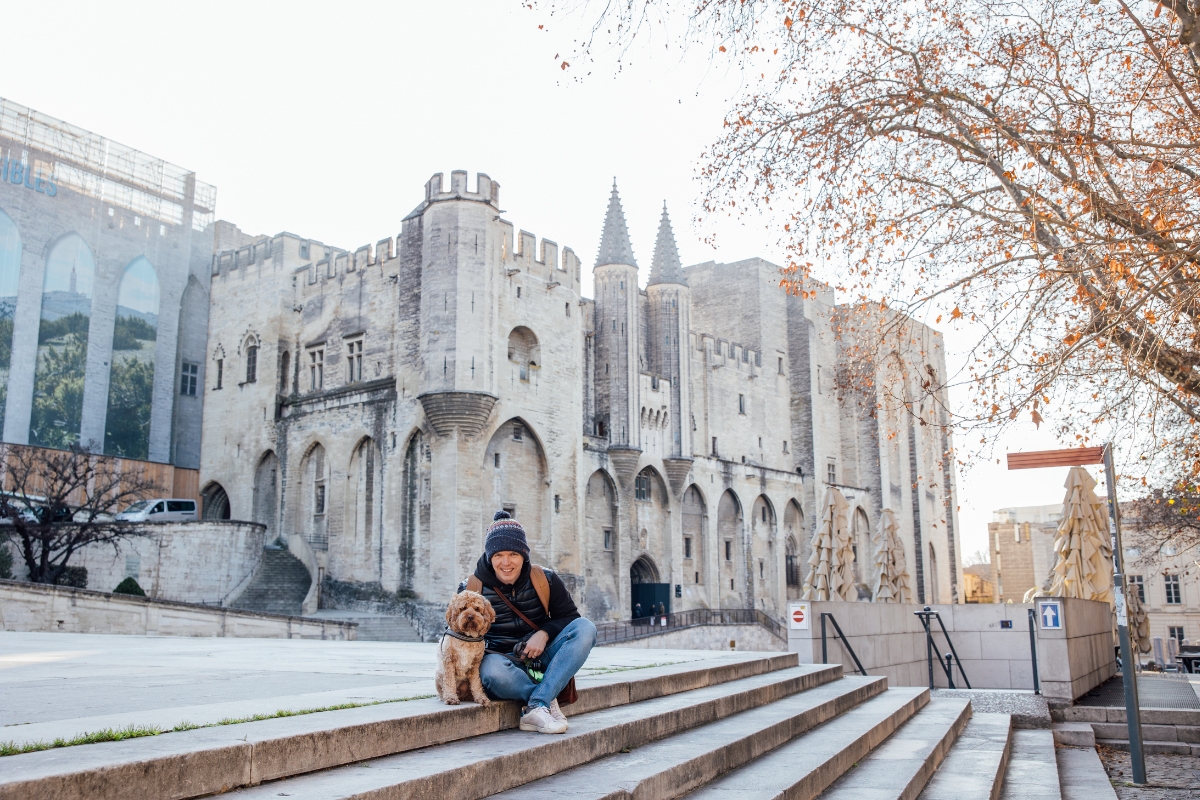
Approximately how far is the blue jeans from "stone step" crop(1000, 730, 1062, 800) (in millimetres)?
3693

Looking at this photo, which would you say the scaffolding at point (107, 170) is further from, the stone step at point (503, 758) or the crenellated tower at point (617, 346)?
the stone step at point (503, 758)

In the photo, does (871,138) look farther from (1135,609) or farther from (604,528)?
(604,528)

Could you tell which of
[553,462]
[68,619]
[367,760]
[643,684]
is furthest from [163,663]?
[553,462]

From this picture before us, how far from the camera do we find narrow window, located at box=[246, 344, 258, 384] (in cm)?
3372

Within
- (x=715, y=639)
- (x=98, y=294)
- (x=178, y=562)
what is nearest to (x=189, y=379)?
(x=98, y=294)

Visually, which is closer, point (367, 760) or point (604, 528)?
point (367, 760)

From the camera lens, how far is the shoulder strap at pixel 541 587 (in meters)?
5.30

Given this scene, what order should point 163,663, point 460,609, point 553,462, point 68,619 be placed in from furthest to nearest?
point 553,462 → point 68,619 → point 163,663 → point 460,609

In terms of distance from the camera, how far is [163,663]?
814cm

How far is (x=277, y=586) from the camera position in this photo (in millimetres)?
28781

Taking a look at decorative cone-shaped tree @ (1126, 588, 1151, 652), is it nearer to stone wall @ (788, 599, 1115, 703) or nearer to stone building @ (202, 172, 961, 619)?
stone wall @ (788, 599, 1115, 703)

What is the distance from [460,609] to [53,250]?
106ft

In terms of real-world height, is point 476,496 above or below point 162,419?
below

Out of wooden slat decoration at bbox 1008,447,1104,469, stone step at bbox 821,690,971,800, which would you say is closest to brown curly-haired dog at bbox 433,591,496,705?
stone step at bbox 821,690,971,800
